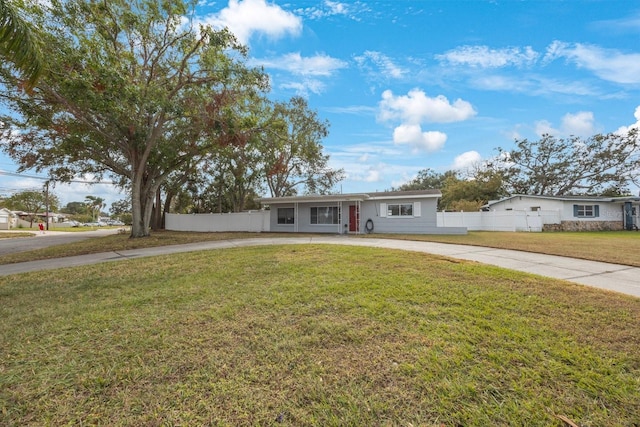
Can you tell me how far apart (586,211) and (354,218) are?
18.9 meters

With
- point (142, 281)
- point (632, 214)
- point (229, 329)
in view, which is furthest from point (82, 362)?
point (632, 214)

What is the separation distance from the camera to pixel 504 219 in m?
21.2

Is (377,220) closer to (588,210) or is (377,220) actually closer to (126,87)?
(126,87)

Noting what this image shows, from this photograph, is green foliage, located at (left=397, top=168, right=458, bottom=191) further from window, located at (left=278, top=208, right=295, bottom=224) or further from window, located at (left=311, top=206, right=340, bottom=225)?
window, located at (left=278, top=208, right=295, bottom=224)

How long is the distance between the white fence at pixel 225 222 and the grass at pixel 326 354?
16223mm

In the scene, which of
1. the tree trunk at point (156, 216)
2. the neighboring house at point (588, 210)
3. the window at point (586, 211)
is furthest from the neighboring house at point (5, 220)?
the window at point (586, 211)

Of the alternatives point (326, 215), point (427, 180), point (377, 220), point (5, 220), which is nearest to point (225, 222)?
point (326, 215)

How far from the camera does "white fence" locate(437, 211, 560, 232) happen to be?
68.9 feet

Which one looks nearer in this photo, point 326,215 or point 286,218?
point 326,215

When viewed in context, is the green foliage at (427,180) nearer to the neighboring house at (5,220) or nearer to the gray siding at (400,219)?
the gray siding at (400,219)

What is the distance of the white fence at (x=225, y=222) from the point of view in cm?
2120

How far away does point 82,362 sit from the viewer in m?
2.70

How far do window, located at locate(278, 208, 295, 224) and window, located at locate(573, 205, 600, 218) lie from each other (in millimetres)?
21340

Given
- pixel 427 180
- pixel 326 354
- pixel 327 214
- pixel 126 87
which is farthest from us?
pixel 427 180
